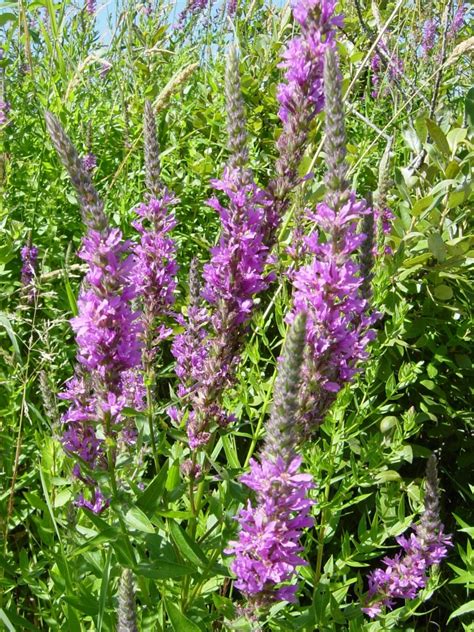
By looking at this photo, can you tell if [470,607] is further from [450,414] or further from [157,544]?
[157,544]

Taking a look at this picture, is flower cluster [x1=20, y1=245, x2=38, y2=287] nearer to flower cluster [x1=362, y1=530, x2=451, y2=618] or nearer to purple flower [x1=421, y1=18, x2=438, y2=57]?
flower cluster [x1=362, y1=530, x2=451, y2=618]

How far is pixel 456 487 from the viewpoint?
3.59 m

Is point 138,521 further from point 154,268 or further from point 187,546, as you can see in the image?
point 154,268

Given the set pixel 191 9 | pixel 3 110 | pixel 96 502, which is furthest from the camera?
pixel 191 9

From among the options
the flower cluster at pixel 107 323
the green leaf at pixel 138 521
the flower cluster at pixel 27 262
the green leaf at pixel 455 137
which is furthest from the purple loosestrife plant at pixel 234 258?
the green leaf at pixel 455 137

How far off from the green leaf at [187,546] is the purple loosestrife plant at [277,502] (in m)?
0.33

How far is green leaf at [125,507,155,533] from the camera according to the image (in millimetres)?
1899

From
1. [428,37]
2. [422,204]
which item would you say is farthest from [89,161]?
[428,37]

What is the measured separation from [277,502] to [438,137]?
229 centimetres

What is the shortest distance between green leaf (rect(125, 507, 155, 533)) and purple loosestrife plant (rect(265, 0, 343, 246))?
79 centimetres

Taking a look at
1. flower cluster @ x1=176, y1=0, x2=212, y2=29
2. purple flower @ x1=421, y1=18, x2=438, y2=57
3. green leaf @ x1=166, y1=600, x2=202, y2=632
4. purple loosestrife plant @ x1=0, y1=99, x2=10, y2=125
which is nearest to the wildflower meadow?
green leaf @ x1=166, y1=600, x2=202, y2=632

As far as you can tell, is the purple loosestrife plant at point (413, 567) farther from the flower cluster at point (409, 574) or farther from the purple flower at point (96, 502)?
the purple flower at point (96, 502)

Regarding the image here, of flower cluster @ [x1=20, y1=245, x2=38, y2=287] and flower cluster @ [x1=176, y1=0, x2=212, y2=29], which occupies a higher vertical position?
flower cluster @ [x1=176, y1=0, x2=212, y2=29]

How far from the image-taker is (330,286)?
5.86ft
